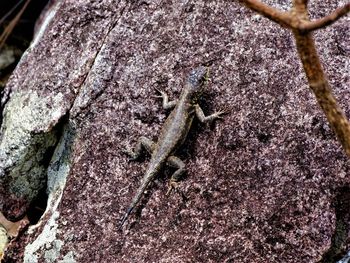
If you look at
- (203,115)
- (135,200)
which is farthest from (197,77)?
(135,200)

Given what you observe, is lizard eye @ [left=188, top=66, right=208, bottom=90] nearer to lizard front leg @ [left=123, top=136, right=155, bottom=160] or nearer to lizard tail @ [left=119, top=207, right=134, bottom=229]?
lizard front leg @ [left=123, top=136, right=155, bottom=160]

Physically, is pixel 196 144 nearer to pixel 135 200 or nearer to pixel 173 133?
pixel 173 133

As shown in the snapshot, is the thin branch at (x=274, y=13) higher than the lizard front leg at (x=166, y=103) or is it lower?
higher

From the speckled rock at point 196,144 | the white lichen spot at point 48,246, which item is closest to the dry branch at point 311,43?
the speckled rock at point 196,144

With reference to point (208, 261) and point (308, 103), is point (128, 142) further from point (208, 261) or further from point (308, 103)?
point (308, 103)

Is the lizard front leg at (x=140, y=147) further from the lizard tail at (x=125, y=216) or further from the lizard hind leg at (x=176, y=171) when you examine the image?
the lizard tail at (x=125, y=216)

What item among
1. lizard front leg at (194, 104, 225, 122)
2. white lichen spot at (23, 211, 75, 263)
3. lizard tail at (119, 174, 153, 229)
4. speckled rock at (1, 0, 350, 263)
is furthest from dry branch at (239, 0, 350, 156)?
white lichen spot at (23, 211, 75, 263)

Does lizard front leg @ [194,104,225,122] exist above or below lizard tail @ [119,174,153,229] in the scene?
above
